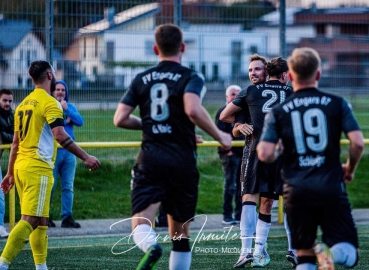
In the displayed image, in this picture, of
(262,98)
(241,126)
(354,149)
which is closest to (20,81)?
(241,126)

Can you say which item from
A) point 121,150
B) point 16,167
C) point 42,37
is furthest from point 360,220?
point 16,167

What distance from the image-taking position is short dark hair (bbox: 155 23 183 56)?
6164mm

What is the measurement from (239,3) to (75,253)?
24.3ft

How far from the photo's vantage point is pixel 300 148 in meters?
5.75

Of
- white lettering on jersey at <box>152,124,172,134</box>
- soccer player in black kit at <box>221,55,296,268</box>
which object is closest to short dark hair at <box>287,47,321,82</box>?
white lettering on jersey at <box>152,124,172,134</box>

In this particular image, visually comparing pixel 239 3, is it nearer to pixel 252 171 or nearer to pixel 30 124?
pixel 252 171

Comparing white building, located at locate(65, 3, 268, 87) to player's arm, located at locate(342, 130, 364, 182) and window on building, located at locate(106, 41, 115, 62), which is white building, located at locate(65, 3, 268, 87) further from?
player's arm, located at locate(342, 130, 364, 182)

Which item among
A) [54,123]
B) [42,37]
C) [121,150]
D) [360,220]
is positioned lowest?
[360,220]

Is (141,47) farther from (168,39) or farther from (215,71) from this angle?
(168,39)

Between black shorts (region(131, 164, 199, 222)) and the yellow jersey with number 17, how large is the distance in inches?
57.2

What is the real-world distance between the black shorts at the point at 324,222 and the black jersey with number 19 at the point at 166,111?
0.96 metres

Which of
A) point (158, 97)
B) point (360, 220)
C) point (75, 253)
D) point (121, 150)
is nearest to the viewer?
point (158, 97)

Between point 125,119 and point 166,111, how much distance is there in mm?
338

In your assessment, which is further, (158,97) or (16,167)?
(16,167)
